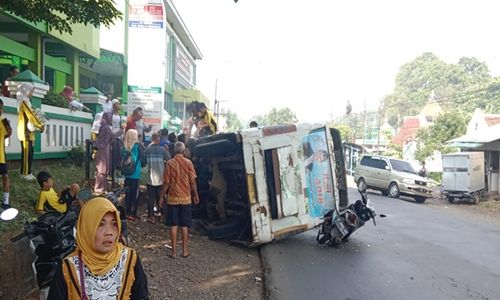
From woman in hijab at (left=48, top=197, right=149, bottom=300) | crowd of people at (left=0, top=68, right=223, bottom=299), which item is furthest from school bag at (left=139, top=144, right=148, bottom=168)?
woman in hijab at (left=48, top=197, right=149, bottom=300)

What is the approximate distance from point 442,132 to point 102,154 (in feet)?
106

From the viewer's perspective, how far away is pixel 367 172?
2188 cm

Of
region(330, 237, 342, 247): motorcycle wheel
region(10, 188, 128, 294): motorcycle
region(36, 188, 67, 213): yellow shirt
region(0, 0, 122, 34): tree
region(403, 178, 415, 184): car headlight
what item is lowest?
region(330, 237, 342, 247): motorcycle wheel

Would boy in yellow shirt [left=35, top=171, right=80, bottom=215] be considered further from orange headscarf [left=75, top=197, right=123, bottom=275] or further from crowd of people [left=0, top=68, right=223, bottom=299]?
orange headscarf [left=75, top=197, right=123, bottom=275]

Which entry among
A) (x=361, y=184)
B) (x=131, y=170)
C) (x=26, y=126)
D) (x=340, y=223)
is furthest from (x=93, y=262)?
(x=361, y=184)

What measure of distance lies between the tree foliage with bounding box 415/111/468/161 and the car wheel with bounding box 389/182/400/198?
15802mm

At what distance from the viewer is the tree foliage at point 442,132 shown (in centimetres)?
3484

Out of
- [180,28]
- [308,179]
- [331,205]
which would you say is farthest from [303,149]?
[180,28]

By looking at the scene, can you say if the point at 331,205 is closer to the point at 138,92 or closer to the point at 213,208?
the point at 213,208

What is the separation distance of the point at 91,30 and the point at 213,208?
12915 millimetres

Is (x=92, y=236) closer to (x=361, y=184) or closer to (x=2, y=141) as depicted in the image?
(x=2, y=141)

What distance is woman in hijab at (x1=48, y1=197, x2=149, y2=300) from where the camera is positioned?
2152 mm

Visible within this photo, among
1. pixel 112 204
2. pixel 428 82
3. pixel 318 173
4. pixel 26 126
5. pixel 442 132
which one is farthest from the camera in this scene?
pixel 428 82

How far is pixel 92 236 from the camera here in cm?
213
